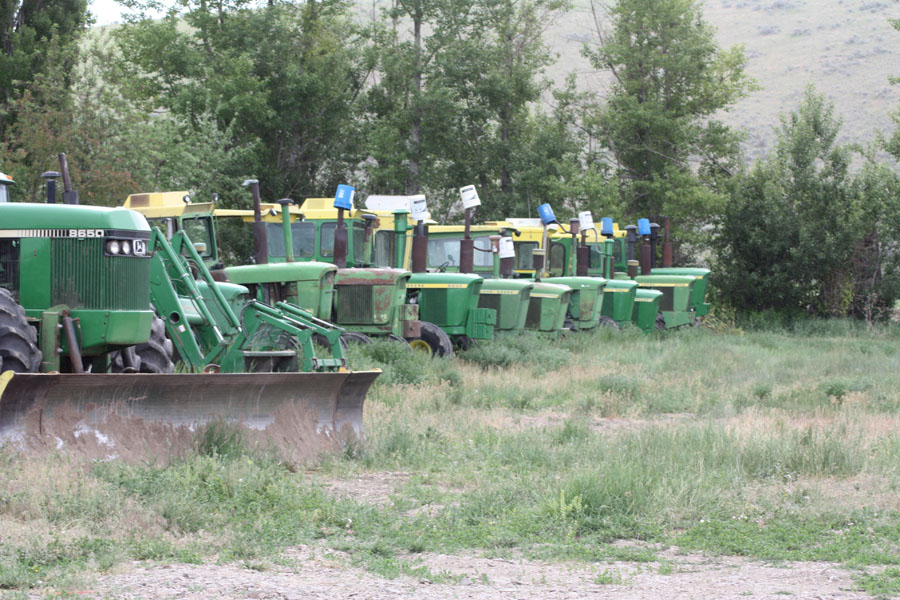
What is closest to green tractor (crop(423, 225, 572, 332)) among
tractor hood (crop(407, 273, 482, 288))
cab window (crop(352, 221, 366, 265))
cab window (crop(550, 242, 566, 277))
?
tractor hood (crop(407, 273, 482, 288))

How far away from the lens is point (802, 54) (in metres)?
76.8

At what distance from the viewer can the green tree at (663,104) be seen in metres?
34.8

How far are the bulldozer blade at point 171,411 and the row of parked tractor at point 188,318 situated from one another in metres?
0.01

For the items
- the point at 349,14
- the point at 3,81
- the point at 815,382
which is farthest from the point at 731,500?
the point at 349,14

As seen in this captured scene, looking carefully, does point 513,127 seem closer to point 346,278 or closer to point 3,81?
point 3,81

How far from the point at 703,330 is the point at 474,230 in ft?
28.7

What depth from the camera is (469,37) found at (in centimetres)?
3738

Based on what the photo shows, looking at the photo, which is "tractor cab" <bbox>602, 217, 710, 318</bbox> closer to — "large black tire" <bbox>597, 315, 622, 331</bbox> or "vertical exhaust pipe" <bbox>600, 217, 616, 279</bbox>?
"vertical exhaust pipe" <bbox>600, 217, 616, 279</bbox>

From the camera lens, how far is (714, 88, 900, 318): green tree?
29.6 m

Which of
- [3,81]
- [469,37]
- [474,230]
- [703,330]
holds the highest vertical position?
[469,37]

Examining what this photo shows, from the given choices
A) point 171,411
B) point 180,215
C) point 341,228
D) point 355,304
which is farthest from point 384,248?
point 171,411

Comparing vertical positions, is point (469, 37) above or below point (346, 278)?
above

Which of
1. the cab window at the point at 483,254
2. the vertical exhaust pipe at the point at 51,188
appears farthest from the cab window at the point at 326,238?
the vertical exhaust pipe at the point at 51,188

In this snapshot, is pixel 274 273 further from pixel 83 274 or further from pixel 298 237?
pixel 83 274
